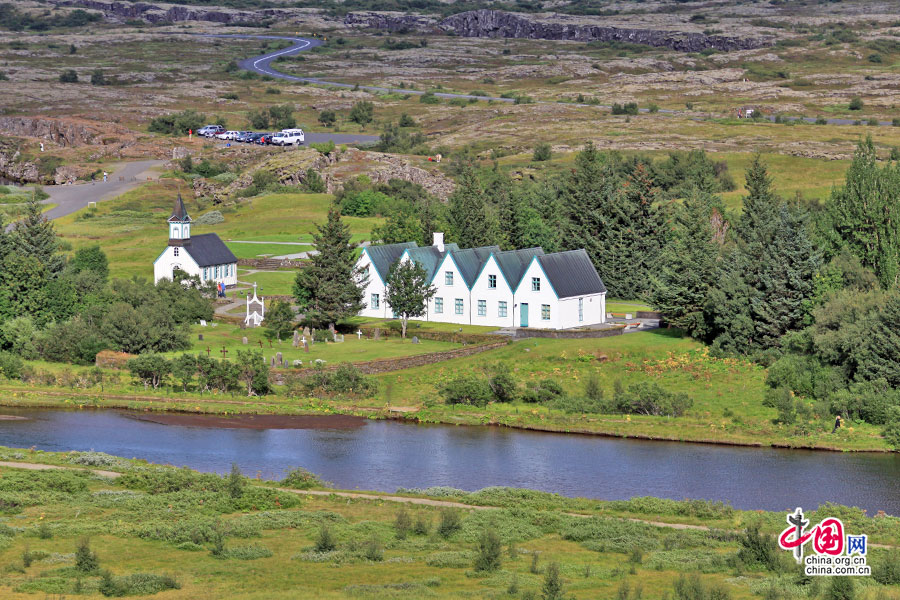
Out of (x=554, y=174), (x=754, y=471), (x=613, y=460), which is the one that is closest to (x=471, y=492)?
(x=613, y=460)

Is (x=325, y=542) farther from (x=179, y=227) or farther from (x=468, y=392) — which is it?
(x=179, y=227)

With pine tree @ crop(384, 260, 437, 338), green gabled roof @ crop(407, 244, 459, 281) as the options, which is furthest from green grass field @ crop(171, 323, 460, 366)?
green gabled roof @ crop(407, 244, 459, 281)

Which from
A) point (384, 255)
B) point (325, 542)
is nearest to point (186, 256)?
point (384, 255)

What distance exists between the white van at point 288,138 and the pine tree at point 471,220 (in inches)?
3094

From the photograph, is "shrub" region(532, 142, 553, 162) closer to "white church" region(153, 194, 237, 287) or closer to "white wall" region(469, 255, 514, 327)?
"white church" region(153, 194, 237, 287)

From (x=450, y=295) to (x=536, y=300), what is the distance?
6646 millimetres

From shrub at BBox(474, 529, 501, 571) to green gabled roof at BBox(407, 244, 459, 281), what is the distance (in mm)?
50782

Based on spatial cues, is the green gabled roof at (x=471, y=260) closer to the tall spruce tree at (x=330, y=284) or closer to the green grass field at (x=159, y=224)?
the tall spruce tree at (x=330, y=284)

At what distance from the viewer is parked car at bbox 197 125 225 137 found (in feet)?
639

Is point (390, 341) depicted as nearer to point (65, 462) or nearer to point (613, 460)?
point (613, 460)

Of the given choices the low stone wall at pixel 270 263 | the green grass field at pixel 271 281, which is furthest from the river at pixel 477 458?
the low stone wall at pixel 270 263

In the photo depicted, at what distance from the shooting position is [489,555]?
39469 millimetres

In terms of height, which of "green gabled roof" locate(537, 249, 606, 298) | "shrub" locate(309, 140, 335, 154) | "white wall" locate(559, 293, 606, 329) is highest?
"shrub" locate(309, 140, 335, 154)

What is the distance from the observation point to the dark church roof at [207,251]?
10006cm
